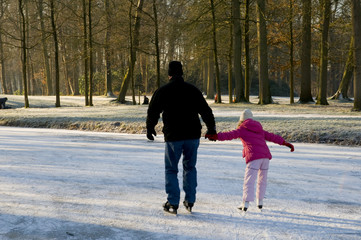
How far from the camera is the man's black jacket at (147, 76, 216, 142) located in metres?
4.42

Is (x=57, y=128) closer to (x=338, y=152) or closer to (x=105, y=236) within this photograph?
(x=338, y=152)

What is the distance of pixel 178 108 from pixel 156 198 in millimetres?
Answer: 1433

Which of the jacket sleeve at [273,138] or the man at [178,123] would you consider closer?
the man at [178,123]

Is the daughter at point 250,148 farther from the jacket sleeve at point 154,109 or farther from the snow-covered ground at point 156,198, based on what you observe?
the jacket sleeve at point 154,109

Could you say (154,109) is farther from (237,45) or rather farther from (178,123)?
(237,45)

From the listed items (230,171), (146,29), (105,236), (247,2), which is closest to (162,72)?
(146,29)

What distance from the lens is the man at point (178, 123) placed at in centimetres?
443

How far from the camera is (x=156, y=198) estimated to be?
16.6 ft

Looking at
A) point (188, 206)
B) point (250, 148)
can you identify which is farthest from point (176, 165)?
point (250, 148)

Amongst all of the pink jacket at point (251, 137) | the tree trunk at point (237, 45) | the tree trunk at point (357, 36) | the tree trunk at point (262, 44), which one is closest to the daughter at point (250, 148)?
the pink jacket at point (251, 137)

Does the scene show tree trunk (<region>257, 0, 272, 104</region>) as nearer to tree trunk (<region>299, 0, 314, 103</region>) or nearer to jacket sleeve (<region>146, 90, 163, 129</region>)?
tree trunk (<region>299, 0, 314, 103</region>)

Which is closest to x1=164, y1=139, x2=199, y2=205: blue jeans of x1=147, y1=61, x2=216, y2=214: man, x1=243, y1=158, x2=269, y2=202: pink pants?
x1=147, y1=61, x2=216, y2=214: man

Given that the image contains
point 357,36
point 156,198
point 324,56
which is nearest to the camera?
point 156,198

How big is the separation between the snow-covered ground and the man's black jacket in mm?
1023
